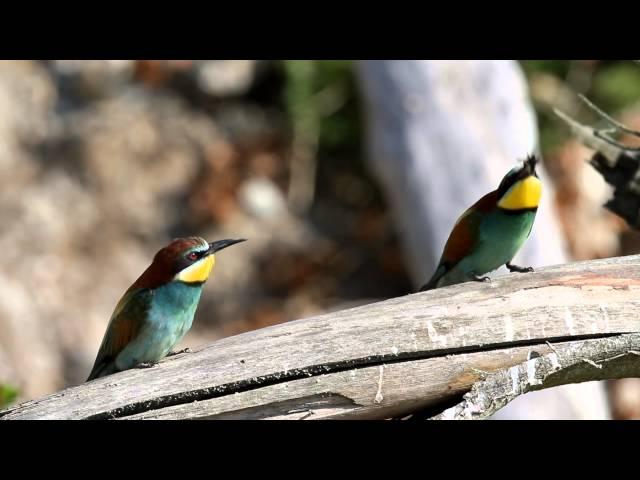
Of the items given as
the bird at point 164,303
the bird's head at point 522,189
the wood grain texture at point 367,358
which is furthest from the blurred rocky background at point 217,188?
the wood grain texture at point 367,358

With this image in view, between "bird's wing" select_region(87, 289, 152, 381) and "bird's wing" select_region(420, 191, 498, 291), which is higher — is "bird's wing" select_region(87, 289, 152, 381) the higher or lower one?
the lower one

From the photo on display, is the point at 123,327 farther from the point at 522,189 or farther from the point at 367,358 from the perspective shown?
the point at 522,189

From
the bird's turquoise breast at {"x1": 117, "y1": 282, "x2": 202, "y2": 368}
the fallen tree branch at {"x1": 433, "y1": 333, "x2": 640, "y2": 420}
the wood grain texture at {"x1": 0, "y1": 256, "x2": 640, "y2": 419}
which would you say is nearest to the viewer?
the fallen tree branch at {"x1": 433, "y1": 333, "x2": 640, "y2": 420}

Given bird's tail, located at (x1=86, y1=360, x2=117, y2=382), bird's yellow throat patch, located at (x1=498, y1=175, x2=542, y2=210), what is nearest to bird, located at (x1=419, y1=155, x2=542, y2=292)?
bird's yellow throat patch, located at (x1=498, y1=175, x2=542, y2=210)

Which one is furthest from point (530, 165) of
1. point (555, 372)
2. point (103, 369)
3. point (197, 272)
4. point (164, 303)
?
point (103, 369)

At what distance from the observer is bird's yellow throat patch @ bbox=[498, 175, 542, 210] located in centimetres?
369

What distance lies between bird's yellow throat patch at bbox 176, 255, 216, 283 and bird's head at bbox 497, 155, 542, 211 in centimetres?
116

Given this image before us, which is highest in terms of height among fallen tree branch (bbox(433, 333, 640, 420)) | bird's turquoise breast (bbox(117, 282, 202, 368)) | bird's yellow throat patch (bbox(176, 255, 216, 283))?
bird's yellow throat patch (bbox(176, 255, 216, 283))

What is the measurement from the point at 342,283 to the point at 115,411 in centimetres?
417

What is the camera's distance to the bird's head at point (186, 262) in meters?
3.67

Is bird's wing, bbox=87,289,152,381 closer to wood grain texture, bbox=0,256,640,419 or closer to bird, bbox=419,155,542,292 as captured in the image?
wood grain texture, bbox=0,256,640,419

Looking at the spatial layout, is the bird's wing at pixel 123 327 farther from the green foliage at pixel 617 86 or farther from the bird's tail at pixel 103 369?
the green foliage at pixel 617 86

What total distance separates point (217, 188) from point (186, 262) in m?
3.46
